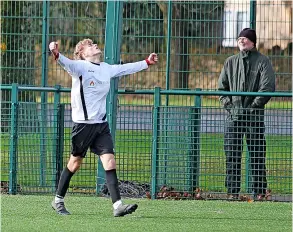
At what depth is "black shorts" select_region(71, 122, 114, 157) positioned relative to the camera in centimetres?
1102

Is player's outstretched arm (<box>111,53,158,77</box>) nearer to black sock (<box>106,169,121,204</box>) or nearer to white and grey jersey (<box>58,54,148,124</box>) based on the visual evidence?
white and grey jersey (<box>58,54,148,124</box>)

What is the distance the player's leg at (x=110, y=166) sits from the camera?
1077 centimetres

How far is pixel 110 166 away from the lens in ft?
35.9

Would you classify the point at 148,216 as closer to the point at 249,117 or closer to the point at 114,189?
the point at 114,189

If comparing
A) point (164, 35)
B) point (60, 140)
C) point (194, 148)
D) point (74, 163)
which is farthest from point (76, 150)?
point (164, 35)

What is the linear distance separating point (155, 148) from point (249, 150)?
1170 millimetres

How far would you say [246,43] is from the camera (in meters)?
13.3

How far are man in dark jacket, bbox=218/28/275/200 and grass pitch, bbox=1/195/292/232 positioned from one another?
53 centimetres

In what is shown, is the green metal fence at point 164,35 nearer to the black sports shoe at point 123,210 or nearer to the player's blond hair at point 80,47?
the player's blond hair at point 80,47

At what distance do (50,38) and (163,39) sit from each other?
6.69ft

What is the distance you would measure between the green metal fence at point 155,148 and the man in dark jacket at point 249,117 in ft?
0.34

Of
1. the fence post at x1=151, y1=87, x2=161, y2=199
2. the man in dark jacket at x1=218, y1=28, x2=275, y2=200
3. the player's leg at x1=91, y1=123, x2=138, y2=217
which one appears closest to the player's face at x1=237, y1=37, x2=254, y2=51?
the man in dark jacket at x1=218, y1=28, x2=275, y2=200

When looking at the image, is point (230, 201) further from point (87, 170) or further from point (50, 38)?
point (50, 38)

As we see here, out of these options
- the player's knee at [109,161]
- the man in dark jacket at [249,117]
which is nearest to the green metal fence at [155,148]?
the man in dark jacket at [249,117]
